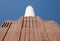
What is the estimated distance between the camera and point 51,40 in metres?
1.05

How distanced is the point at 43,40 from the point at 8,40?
267mm

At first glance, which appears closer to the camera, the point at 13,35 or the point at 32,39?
the point at 32,39

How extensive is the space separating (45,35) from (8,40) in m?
0.32

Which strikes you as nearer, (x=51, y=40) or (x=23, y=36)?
(x=51, y=40)

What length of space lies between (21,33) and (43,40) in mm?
252

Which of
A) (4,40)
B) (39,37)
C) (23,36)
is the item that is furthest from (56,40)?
(4,40)

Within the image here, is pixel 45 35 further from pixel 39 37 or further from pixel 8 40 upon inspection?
pixel 8 40

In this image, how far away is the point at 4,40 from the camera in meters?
1.07

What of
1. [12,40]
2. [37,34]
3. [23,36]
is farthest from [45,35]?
[12,40]

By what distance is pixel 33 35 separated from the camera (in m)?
1.18

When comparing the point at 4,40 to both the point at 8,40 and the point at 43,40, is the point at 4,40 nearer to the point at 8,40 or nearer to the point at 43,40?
the point at 8,40

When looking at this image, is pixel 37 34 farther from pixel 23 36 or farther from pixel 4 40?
pixel 4 40

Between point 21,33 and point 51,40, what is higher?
point 21,33

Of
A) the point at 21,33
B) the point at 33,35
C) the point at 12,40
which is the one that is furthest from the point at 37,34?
the point at 12,40
